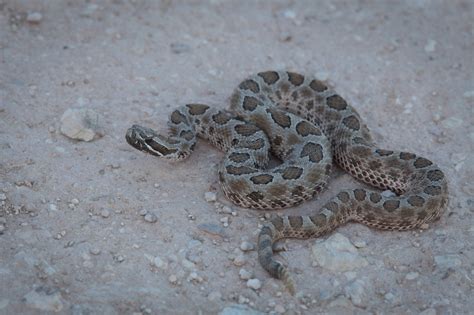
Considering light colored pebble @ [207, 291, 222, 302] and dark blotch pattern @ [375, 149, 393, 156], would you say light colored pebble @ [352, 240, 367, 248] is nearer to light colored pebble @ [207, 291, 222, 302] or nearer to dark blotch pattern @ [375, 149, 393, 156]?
dark blotch pattern @ [375, 149, 393, 156]

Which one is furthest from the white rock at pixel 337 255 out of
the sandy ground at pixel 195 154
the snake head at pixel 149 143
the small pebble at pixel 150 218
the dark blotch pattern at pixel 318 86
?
the dark blotch pattern at pixel 318 86

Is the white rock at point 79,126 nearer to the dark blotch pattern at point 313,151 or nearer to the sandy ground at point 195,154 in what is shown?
the sandy ground at point 195,154

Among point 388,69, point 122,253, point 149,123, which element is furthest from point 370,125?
point 122,253

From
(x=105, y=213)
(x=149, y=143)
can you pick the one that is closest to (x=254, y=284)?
(x=105, y=213)

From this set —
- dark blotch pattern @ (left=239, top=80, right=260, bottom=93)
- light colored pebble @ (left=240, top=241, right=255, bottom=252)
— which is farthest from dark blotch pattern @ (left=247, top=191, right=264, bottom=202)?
dark blotch pattern @ (left=239, top=80, right=260, bottom=93)

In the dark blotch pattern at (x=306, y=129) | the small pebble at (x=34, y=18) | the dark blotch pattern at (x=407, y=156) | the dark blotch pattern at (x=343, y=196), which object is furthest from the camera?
the small pebble at (x=34, y=18)
